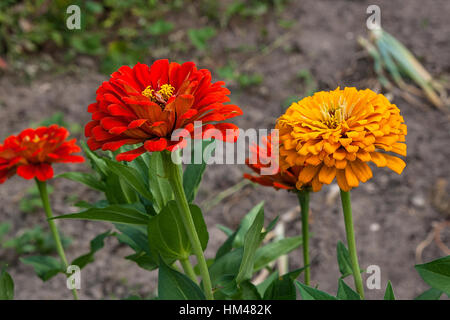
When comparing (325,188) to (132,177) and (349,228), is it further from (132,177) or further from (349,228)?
(132,177)

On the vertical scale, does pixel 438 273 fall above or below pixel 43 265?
below

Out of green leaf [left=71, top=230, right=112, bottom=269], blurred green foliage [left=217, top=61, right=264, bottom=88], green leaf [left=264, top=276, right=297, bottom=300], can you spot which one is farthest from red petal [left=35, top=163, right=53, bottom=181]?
blurred green foliage [left=217, top=61, right=264, bottom=88]

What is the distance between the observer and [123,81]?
689 millimetres

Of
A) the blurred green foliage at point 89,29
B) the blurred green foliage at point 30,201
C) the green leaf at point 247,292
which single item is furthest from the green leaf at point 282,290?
the blurred green foliage at point 89,29

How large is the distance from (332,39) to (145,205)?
2020mm

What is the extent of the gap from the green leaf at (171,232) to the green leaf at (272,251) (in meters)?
0.24

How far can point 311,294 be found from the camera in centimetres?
78

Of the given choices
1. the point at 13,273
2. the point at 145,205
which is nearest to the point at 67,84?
the point at 13,273

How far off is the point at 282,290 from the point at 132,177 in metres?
0.39

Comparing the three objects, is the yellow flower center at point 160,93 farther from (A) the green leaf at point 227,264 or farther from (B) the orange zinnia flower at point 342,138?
(A) the green leaf at point 227,264

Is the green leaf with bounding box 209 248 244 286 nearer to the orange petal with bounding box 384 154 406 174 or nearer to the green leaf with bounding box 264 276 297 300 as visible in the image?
the green leaf with bounding box 264 276 297 300

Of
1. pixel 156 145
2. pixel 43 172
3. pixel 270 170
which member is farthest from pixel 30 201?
pixel 156 145

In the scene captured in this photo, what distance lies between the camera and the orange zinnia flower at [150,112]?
2.15ft

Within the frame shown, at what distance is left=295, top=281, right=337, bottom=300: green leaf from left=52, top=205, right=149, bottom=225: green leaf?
11.5 inches
